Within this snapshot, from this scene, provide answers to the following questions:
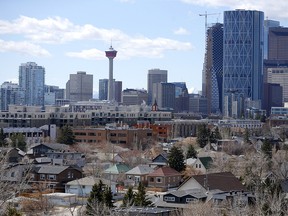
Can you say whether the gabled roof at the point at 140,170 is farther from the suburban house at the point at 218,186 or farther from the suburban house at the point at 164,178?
the suburban house at the point at 218,186

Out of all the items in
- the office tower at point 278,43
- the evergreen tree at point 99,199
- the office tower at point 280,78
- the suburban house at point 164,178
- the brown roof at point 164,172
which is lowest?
the suburban house at point 164,178

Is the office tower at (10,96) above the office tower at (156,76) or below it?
below

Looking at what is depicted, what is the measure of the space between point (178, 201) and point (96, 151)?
950 inches

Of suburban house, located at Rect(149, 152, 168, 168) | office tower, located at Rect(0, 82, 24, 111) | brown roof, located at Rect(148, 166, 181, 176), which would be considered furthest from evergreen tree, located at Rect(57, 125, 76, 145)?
office tower, located at Rect(0, 82, 24, 111)

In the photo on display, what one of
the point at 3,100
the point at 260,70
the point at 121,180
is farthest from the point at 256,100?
the point at 121,180

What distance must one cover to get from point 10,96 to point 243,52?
4719 cm

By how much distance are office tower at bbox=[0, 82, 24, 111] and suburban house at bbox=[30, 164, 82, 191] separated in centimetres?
9138

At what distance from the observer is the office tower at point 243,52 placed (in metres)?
150

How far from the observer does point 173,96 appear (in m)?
151

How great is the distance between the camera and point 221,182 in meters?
31.3

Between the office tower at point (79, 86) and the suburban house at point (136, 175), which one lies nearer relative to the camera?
the suburban house at point (136, 175)

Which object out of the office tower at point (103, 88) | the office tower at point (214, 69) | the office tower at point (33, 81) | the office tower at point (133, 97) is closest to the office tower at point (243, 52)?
the office tower at point (214, 69)

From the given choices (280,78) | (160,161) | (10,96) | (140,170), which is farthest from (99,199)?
(280,78)

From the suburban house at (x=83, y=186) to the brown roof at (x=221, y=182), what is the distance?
373 centimetres
